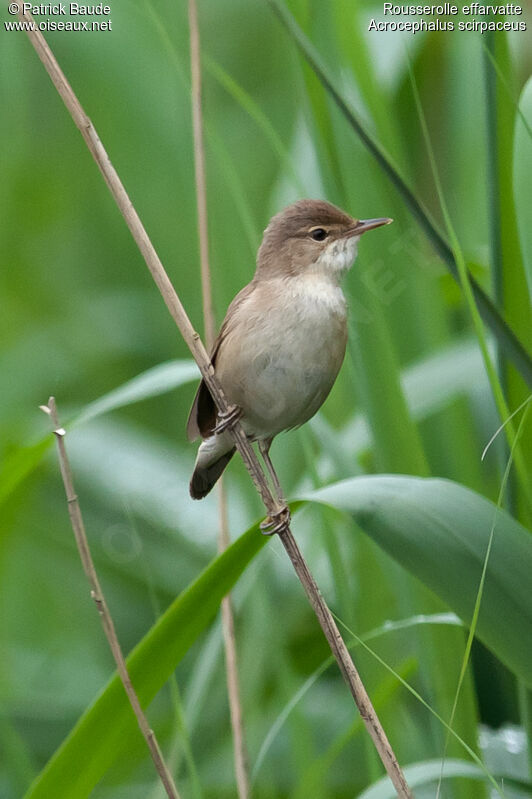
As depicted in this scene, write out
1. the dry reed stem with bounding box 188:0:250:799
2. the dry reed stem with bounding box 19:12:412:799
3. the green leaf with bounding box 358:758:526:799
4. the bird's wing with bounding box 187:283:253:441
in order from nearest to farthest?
the dry reed stem with bounding box 19:12:412:799
the green leaf with bounding box 358:758:526:799
the dry reed stem with bounding box 188:0:250:799
the bird's wing with bounding box 187:283:253:441

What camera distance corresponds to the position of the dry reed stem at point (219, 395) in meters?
1.46

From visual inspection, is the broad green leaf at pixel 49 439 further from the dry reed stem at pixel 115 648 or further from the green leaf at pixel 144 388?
the dry reed stem at pixel 115 648

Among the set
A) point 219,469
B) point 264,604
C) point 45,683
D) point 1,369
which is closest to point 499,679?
point 264,604

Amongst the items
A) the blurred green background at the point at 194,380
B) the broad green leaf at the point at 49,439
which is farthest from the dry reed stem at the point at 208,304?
the broad green leaf at the point at 49,439

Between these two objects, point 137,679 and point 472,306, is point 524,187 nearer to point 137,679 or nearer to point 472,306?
point 472,306

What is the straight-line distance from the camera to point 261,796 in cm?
248

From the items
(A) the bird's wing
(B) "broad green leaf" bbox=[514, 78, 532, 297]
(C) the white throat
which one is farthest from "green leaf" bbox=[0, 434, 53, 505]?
(B) "broad green leaf" bbox=[514, 78, 532, 297]

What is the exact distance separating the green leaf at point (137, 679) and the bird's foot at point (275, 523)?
2 centimetres

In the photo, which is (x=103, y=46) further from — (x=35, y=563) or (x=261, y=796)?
(x=261, y=796)

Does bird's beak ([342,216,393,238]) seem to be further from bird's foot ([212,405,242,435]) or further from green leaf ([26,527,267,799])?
green leaf ([26,527,267,799])

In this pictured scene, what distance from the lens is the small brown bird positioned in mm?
2074

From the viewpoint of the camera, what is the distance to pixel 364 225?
80.7 inches

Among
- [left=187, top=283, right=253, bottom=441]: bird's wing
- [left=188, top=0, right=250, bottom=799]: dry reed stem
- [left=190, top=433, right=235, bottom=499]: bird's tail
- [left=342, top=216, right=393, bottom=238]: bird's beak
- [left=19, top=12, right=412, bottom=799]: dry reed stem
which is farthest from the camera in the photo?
[left=190, top=433, right=235, bottom=499]: bird's tail

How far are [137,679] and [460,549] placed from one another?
0.55 metres
